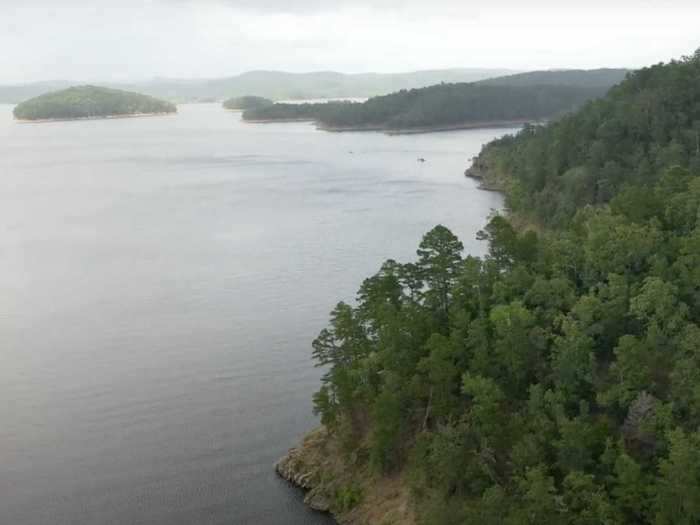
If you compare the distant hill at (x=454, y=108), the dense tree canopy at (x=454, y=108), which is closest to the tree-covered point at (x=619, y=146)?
the dense tree canopy at (x=454, y=108)

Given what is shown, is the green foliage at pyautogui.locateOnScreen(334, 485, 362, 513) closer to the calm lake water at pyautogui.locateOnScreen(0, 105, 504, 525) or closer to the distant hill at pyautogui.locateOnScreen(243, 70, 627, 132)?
the calm lake water at pyautogui.locateOnScreen(0, 105, 504, 525)

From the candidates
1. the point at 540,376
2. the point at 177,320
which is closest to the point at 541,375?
the point at 540,376

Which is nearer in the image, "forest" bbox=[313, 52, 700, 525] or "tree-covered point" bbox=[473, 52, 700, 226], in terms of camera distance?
"forest" bbox=[313, 52, 700, 525]

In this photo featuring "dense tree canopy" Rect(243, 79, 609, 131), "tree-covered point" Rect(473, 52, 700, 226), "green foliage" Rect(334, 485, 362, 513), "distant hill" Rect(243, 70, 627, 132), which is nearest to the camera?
"green foliage" Rect(334, 485, 362, 513)

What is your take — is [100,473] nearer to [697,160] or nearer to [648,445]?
[648,445]

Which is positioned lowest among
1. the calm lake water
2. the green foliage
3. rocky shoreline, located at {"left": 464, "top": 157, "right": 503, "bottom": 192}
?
the green foliage

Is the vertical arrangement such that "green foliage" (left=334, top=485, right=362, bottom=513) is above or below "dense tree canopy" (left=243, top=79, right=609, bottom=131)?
below

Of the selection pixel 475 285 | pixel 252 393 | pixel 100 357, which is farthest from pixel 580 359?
pixel 100 357

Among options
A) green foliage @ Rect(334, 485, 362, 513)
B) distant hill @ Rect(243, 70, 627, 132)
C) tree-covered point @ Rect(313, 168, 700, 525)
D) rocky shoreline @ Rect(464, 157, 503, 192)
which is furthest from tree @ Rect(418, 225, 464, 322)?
distant hill @ Rect(243, 70, 627, 132)

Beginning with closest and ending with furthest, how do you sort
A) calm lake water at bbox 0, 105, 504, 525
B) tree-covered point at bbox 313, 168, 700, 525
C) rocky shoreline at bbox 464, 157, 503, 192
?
tree-covered point at bbox 313, 168, 700, 525 → calm lake water at bbox 0, 105, 504, 525 → rocky shoreline at bbox 464, 157, 503, 192
